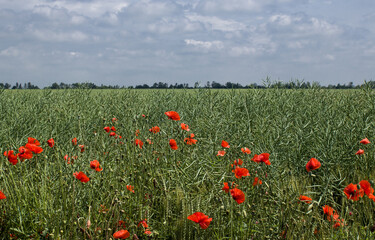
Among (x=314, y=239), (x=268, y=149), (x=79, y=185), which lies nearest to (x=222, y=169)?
(x=268, y=149)

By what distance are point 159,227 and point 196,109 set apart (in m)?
2.89

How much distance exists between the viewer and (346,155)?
3168mm

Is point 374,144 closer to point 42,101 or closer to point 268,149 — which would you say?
point 268,149

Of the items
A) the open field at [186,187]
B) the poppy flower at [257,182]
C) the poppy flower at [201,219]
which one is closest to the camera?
the poppy flower at [201,219]

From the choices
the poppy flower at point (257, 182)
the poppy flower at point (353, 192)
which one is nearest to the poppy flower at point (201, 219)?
the poppy flower at point (257, 182)

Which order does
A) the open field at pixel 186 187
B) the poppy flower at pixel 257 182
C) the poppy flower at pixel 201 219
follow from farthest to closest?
the poppy flower at pixel 257 182
the open field at pixel 186 187
the poppy flower at pixel 201 219

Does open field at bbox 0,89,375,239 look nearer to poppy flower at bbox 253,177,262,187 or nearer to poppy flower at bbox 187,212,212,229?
poppy flower at bbox 253,177,262,187

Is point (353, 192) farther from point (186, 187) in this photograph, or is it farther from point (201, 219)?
point (186, 187)

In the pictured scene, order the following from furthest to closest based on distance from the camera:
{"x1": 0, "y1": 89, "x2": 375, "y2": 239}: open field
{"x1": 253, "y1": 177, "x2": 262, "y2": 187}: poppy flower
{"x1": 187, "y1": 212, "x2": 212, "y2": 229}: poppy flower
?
1. {"x1": 253, "y1": 177, "x2": 262, "y2": 187}: poppy flower
2. {"x1": 0, "y1": 89, "x2": 375, "y2": 239}: open field
3. {"x1": 187, "y1": 212, "x2": 212, "y2": 229}: poppy flower

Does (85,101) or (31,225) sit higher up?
(85,101)

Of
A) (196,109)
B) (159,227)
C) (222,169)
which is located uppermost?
(196,109)

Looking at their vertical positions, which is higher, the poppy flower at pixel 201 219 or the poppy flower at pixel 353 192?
the poppy flower at pixel 353 192

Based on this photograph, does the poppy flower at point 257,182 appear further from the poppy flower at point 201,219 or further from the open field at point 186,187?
the poppy flower at point 201,219

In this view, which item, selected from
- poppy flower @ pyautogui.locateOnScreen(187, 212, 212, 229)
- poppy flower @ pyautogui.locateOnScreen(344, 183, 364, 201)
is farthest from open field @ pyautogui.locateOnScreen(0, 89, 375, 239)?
Answer: poppy flower @ pyautogui.locateOnScreen(187, 212, 212, 229)
